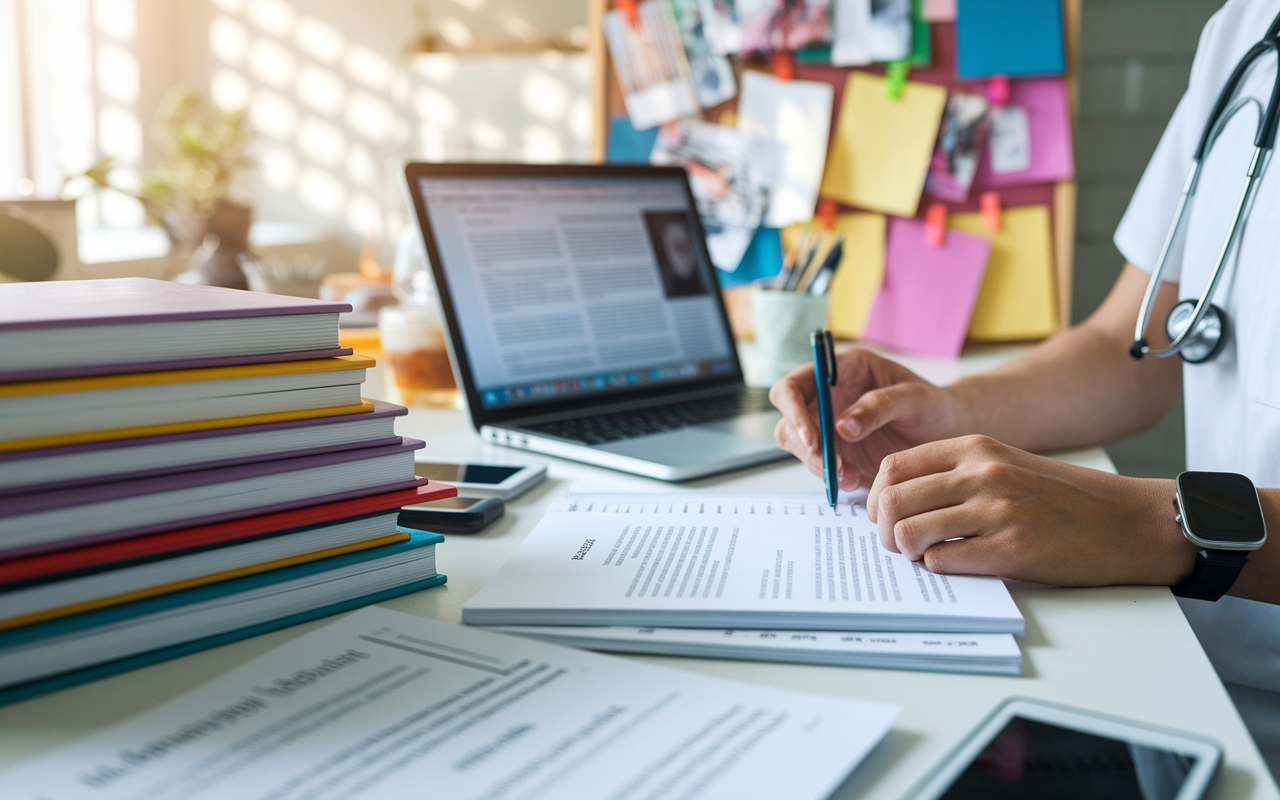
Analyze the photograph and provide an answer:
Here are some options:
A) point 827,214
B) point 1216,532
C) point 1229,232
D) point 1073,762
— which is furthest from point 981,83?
point 1073,762

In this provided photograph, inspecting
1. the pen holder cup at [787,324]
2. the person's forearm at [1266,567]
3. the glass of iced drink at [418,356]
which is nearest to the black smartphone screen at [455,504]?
the glass of iced drink at [418,356]

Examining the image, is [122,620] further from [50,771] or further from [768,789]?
[768,789]

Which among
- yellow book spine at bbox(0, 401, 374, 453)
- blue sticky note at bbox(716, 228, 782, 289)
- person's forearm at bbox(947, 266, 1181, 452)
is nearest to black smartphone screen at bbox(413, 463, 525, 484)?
yellow book spine at bbox(0, 401, 374, 453)

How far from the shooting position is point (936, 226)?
1.44 metres

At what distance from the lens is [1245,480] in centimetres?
57

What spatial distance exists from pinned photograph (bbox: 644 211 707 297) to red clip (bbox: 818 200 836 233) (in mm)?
394

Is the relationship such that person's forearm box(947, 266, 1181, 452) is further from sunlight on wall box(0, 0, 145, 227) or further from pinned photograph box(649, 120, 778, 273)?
sunlight on wall box(0, 0, 145, 227)

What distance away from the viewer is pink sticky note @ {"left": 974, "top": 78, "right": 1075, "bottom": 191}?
141 cm

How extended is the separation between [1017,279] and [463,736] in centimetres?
130

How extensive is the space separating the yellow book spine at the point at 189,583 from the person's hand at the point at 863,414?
13.0 inches

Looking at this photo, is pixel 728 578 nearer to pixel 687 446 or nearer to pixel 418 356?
pixel 687 446

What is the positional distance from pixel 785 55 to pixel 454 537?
3.68 ft

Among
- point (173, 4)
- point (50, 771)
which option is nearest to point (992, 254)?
point (50, 771)

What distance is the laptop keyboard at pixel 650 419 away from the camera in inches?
34.8
